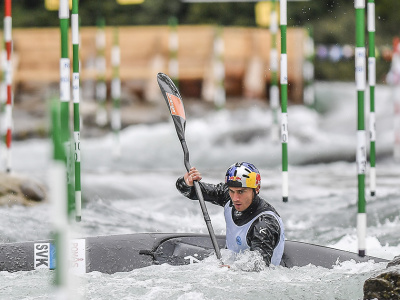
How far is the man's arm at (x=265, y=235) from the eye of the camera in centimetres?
434

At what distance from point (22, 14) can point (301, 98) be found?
8.12m

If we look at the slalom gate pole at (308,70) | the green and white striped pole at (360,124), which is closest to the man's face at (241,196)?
the green and white striped pole at (360,124)

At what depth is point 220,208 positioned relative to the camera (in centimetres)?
767

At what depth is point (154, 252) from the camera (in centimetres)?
485

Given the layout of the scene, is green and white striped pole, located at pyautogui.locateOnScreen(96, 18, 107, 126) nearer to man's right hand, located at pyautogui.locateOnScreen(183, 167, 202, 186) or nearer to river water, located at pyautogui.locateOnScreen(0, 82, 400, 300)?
river water, located at pyautogui.locateOnScreen(0, 82, 400, 300)

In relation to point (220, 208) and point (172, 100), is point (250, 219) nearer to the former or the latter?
point (172, 100)

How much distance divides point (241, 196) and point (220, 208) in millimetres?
3253

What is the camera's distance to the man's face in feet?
14.5

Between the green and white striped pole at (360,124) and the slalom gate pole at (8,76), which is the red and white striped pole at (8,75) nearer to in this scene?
the slalom gate pole at (8,76)

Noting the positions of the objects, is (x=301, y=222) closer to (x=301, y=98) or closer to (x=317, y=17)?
(x=301, y=98)

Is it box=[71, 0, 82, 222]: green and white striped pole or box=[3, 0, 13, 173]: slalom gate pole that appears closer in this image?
box=[71, 0, 82, 222]: green and white striped pole

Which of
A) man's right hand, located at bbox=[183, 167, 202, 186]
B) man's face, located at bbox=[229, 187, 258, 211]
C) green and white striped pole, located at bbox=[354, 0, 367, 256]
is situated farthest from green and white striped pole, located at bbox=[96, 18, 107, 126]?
green and white striped pole, located at bbox=[354, 0, 367, 256]

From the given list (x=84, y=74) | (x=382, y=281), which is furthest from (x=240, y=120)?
(x=382, y=281)

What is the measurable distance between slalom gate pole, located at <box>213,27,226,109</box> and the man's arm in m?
8.51
